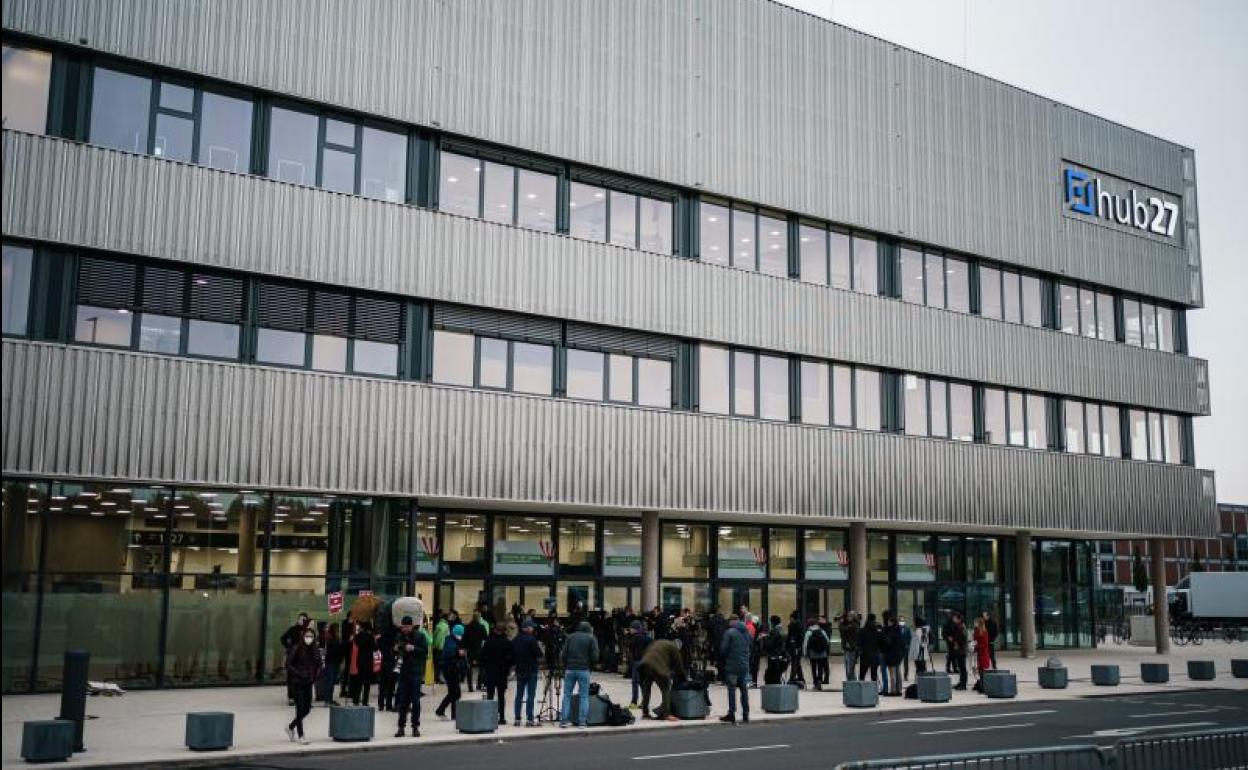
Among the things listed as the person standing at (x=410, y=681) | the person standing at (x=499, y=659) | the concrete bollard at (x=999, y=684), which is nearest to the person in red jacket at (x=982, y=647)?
the concrete bollard at (x=999, y=684)

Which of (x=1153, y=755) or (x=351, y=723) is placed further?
(x=351, y=723)

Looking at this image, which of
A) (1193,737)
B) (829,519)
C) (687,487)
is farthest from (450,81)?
(1193,737)

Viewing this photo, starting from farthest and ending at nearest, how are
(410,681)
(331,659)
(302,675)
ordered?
(331,659), (410,681), (302,675)

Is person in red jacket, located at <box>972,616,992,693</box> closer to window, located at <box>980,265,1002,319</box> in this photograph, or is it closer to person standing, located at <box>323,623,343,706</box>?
person standing, located at <box>323,623,343,706</box>

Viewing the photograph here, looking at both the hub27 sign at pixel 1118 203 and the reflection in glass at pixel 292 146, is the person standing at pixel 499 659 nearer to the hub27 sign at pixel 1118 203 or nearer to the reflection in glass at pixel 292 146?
the reflection in glass at pixel 292 146

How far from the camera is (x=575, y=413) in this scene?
103 ft

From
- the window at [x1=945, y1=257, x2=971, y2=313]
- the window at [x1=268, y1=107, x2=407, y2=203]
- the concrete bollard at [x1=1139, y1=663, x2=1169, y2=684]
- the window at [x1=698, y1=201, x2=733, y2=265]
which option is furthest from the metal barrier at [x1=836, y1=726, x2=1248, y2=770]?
the window at [x1=945, y1=257, x2=971, y2=313]

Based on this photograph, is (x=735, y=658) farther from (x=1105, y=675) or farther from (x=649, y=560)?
(x=1105, y=675)

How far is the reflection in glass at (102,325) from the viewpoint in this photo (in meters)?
25.1

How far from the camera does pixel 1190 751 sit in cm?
1266

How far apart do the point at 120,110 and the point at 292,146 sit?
3788mm

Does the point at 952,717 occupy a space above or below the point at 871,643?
below

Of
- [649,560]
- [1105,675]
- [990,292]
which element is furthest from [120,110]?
[990,292]

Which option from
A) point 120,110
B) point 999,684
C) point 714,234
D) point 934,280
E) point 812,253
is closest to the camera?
point 120,110
